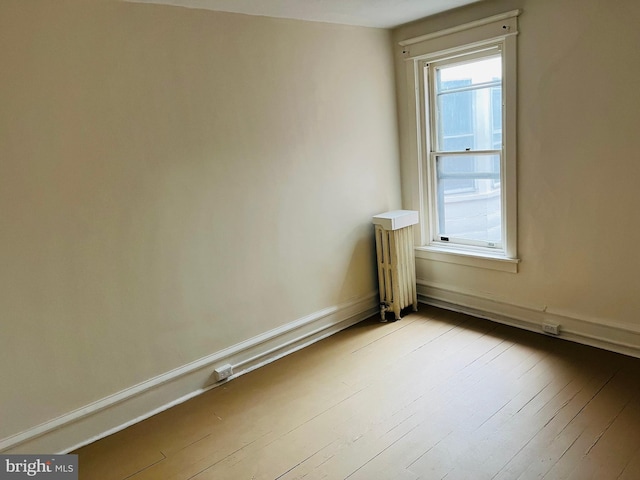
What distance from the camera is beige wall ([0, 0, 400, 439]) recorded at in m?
2.34

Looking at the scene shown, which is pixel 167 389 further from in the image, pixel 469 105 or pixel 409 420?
pixel 469 105

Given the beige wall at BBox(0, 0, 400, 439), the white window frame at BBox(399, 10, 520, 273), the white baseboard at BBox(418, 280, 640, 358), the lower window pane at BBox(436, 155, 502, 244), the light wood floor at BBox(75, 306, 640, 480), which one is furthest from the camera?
the lower window pane at BBox(436, 155, 502, 244)

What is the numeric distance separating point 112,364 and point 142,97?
4.90 ft

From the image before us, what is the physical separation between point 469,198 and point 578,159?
36.3 inches

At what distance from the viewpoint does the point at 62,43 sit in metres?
2.38

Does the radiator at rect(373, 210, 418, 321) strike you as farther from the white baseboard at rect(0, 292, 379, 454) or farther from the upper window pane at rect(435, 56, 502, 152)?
the upper window pane at rect(435, 56, 502, 152)

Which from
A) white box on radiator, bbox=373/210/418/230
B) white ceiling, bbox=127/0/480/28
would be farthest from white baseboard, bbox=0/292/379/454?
white ceiling, bbox=127/0/480/28

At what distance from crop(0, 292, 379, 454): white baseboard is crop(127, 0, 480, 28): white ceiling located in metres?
2.11

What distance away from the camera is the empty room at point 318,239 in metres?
2.35

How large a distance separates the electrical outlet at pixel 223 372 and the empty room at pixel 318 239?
0.04 metres

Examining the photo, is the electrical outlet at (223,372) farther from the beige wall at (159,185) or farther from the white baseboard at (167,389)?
the beige wall at (159,185)

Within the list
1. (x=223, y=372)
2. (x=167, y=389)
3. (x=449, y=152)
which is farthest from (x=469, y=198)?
(x=167, y=389)

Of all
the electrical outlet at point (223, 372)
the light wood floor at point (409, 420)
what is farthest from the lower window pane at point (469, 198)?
the electrical outlet at point (223, 372)

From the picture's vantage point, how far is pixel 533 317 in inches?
139
